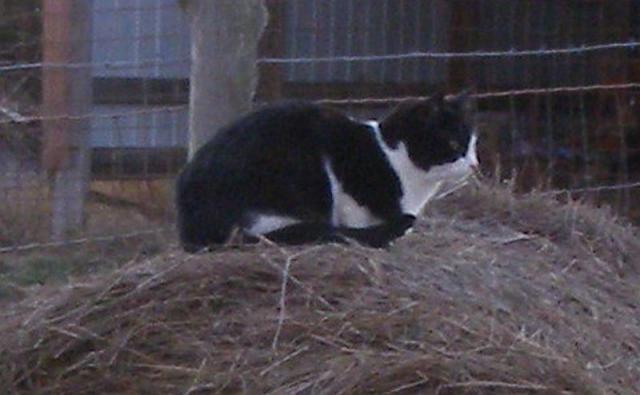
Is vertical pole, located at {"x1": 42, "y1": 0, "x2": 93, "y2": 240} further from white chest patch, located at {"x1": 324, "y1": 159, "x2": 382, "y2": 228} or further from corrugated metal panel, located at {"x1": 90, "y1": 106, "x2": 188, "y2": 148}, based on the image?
white chest patch, located at {"x1": 324, "y1": 159, "x2": 382, "y2": 228}

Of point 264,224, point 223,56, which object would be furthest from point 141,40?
point 264,224

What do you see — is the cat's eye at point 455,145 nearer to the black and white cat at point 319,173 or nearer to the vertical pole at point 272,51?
the black and white cat at point 319,173

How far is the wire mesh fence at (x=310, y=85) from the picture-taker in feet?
23.4

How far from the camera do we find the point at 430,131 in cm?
519

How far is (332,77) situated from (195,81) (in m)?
3.25

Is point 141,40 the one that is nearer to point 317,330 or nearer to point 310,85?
point 310,85

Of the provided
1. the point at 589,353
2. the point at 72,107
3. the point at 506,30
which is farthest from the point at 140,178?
the point at 589,353

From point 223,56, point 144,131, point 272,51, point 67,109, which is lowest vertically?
point 144,131

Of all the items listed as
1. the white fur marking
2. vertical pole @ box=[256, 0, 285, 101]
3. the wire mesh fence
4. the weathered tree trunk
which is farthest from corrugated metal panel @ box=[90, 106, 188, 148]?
the white fur marking

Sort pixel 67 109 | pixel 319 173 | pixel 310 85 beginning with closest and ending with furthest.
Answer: pixel 319 173 < pixel 67 109 < pixel 310 85

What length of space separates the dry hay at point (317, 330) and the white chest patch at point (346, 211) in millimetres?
219

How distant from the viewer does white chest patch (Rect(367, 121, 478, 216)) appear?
5.12 metres

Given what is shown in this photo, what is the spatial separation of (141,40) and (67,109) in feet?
2.40

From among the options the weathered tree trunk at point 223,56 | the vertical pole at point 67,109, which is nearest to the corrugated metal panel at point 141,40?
the vertical pole at point 67,109
